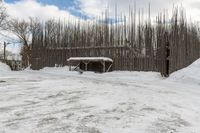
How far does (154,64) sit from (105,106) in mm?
9891

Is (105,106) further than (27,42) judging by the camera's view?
No

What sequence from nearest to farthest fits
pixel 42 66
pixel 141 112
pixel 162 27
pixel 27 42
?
pixel 141 112 < pixel 162 27 < pixel 42 66 < pixel 27 42

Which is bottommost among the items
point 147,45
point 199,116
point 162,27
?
point 199,116

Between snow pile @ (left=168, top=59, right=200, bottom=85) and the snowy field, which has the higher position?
snow pile @ (left=168, top=59, right=200, bottom=85)

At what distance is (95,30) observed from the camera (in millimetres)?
16547

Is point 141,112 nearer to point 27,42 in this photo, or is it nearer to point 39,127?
point 39,127

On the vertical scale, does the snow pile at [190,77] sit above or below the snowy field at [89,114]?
above

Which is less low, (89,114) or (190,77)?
(190,77)

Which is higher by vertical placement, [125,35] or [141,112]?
[125,35]

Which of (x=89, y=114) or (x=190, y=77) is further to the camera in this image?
(x=190, y=77)

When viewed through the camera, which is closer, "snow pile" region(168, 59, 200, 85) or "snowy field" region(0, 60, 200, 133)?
"snowy field" region(0, 60, 200, 133)

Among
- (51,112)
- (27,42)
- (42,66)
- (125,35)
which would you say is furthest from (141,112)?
(27,42)

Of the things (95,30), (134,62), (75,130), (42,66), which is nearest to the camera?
(75,130)

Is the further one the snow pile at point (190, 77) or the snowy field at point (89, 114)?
the snow pile at point (190, 77)
